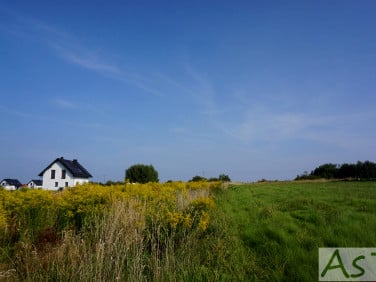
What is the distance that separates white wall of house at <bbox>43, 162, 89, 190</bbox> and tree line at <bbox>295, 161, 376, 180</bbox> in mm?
45976

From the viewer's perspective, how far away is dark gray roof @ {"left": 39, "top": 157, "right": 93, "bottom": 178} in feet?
139

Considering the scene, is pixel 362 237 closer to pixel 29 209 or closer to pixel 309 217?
pixel 309 217

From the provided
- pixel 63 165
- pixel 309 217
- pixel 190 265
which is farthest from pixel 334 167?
pixel 190 265

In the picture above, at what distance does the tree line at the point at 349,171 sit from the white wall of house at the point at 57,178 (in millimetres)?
45976

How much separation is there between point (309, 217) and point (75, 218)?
235 inches

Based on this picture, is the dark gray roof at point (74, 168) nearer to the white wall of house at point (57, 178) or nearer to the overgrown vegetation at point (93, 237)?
the white wall of house at point (57, 178)

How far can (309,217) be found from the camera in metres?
7.75

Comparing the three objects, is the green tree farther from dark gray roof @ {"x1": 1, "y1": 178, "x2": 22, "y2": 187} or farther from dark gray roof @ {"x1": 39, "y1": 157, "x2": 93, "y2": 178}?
dark gray roof @ {"x1": 1, "y1": 178, "x2": 22, "y2": 187}

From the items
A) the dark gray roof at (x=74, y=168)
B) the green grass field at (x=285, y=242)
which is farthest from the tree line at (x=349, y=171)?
the green grass field at (x=285, y=242)

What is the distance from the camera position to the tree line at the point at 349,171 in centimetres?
6059

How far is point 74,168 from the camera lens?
44281mm


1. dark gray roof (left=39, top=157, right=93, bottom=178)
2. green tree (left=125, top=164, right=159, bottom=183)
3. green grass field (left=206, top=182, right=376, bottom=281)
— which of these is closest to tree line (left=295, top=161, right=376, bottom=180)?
green tree (left=125, top=164, right=159, bottom=183)

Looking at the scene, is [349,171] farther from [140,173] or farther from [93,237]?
[93,237]

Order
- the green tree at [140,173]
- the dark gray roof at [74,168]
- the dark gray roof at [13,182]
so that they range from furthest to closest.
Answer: the dark gray roof at [13,182] < the green tree at [140,173] < the dark gray roof at [74,168]
